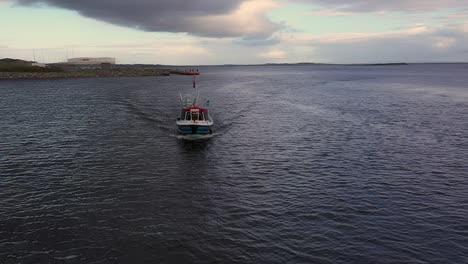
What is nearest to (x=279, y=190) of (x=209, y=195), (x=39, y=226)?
(x=209, y=195)

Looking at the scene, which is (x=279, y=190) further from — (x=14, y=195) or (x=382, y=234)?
(x=14, y=195)

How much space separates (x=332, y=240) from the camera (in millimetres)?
26109

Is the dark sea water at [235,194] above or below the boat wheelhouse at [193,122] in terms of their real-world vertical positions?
below

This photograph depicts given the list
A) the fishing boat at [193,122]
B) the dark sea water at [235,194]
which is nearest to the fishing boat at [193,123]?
the fishing boat at [193,122]

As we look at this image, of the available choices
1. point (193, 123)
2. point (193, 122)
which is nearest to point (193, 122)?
point (193, 122)

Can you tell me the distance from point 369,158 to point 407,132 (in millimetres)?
20178

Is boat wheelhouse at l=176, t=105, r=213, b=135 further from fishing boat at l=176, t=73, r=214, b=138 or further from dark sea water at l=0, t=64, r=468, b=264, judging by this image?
dark sea water at l=0, t=64, r=468, b=264

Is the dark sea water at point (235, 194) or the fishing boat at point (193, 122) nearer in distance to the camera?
the dark sea water at point (235, 194)

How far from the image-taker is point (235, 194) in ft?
113

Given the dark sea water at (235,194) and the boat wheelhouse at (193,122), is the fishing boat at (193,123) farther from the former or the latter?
the dark sea water at (235,194)

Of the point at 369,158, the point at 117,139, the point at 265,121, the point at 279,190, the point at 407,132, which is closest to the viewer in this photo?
the point at 279,190

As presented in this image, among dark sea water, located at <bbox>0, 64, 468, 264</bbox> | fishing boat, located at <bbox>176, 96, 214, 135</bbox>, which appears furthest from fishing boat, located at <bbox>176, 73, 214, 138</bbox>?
dark sea water, located at <bbox>0, 64, 468, 264</bbox>

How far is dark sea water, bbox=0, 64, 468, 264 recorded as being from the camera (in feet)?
82.0

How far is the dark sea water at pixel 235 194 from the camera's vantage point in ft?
82.0
